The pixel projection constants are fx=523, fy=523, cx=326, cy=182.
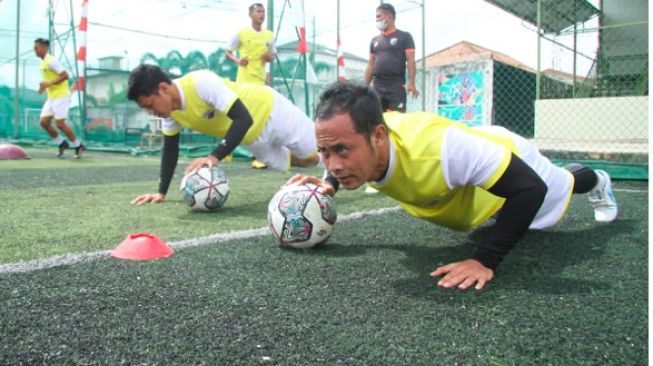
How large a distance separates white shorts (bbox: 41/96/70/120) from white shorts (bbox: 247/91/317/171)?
275 inches

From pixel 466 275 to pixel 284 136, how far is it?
3144 mm

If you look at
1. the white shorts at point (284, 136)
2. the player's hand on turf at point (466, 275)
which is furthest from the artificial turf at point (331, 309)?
the white shorts at point (284, 136)

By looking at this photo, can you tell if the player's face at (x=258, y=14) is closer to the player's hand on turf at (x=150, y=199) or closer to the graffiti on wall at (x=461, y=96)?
the player's hand on turf at (x=150, y=199)

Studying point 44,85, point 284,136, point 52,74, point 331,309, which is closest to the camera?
point 331,309

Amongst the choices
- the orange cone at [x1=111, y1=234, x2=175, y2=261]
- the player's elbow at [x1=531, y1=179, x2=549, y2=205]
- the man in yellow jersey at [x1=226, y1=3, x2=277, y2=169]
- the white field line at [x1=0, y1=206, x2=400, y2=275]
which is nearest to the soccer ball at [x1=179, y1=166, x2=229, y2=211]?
the white field line at [x1=0, y1=206, x2=400, y2=275]

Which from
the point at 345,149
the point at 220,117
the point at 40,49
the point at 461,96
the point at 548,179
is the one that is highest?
the point at 461,96

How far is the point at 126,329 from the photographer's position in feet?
5.52

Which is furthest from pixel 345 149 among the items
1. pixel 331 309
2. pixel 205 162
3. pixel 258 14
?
pixel 258 14

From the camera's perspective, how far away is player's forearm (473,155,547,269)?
2125 mm

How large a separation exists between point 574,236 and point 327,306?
197 cm

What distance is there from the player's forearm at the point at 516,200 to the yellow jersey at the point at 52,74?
10.1 m

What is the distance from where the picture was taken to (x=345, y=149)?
2053 millimetres

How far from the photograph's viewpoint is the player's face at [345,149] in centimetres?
204

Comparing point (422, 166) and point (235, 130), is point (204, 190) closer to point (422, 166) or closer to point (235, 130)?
point (235, 130)
